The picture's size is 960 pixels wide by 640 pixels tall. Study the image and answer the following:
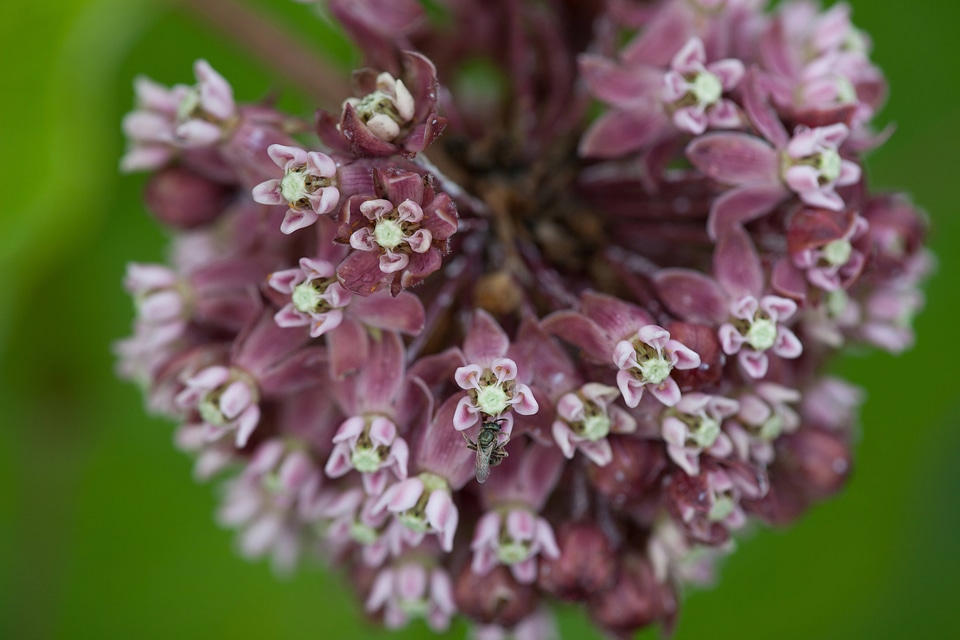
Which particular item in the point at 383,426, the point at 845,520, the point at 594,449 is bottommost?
the point at 845,520

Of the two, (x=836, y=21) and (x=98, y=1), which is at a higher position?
(x=98, y=1)

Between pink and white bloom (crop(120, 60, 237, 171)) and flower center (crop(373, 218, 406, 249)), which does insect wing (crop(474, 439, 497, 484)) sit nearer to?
Result: flower center (crop(373, 218, 406, 249))

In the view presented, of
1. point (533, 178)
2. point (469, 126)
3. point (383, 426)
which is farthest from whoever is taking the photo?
point (469, 126)

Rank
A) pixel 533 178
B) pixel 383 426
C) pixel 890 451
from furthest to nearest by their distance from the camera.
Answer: pixel 890 451, pixel 533 178, pixel 383 426

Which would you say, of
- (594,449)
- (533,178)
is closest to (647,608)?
(594,449)

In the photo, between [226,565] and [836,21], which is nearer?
[836,21]

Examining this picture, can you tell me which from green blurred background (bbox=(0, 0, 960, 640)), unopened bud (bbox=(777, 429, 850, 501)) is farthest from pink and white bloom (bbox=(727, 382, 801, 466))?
green blurred background (bbox=(0, 0, 960, 640))

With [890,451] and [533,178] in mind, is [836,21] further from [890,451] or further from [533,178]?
[890,451]
